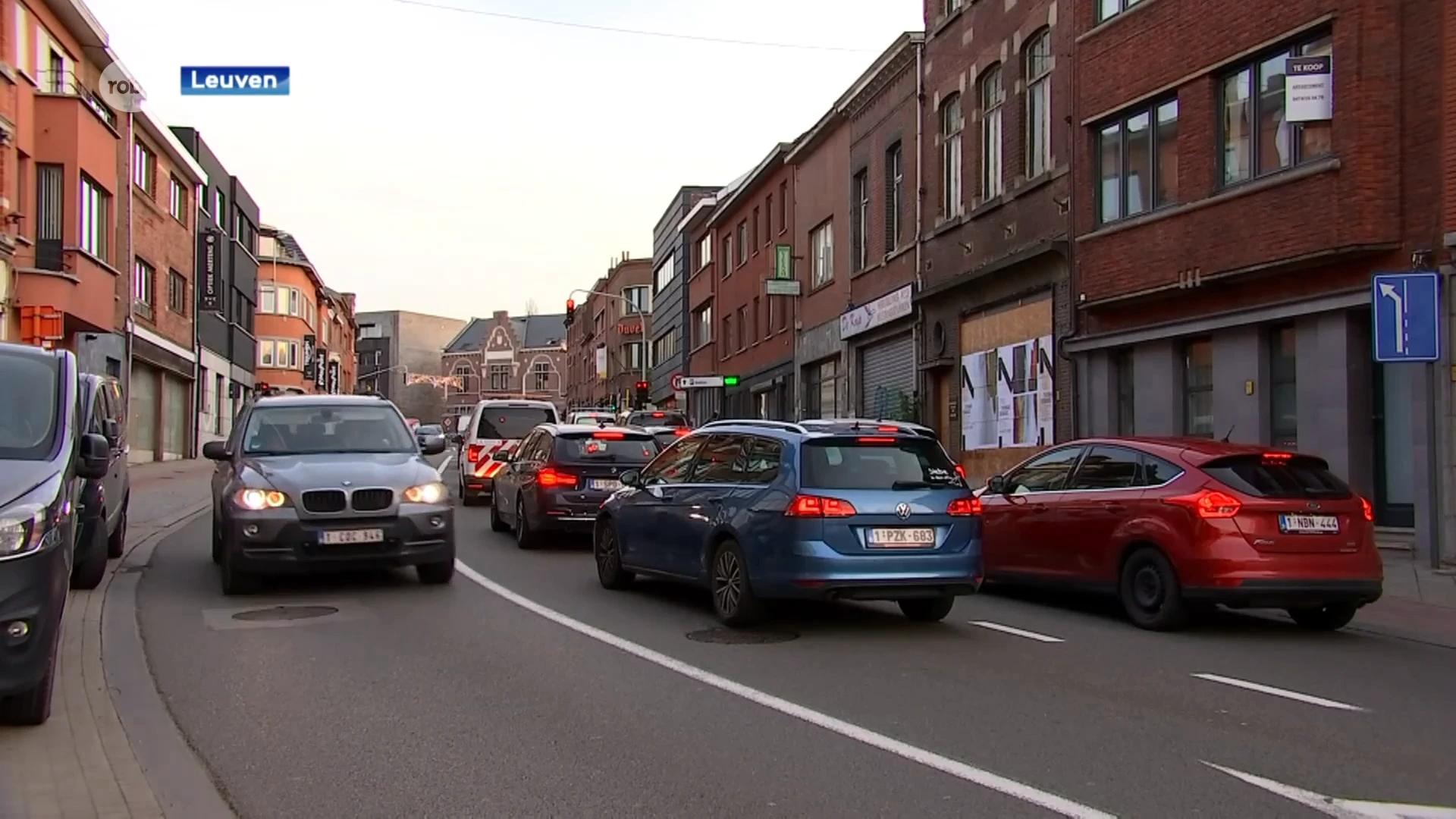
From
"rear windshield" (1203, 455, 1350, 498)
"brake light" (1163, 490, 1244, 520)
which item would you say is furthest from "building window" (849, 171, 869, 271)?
"brake light" (1163, 490, 1244, 520)

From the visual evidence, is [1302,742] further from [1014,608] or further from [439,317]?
[439,317]

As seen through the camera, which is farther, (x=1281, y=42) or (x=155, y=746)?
(x=1281, y=42)

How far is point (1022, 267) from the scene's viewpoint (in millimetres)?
21344

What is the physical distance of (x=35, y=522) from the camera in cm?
570

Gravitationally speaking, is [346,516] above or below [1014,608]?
above

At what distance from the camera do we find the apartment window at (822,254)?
111 feet

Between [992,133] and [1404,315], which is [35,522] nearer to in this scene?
[1404,315]

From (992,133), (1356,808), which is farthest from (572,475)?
(992,133)

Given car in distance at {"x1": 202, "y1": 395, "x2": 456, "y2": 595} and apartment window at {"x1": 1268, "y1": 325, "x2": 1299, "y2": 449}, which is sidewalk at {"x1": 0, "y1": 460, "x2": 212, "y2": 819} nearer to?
car in distance at {"x1": 202, "y1": 395, "x2": 456, "y2": 595}

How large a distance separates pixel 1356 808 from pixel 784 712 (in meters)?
2.68

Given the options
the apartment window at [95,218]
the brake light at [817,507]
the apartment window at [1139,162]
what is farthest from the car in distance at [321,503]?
the apartment window at [95,218]

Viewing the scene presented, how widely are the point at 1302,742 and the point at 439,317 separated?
480ft

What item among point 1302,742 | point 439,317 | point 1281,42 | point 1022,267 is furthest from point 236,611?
point 439,317

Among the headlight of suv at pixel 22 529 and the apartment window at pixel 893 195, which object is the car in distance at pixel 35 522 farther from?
the apartment window at pixel 893 195
